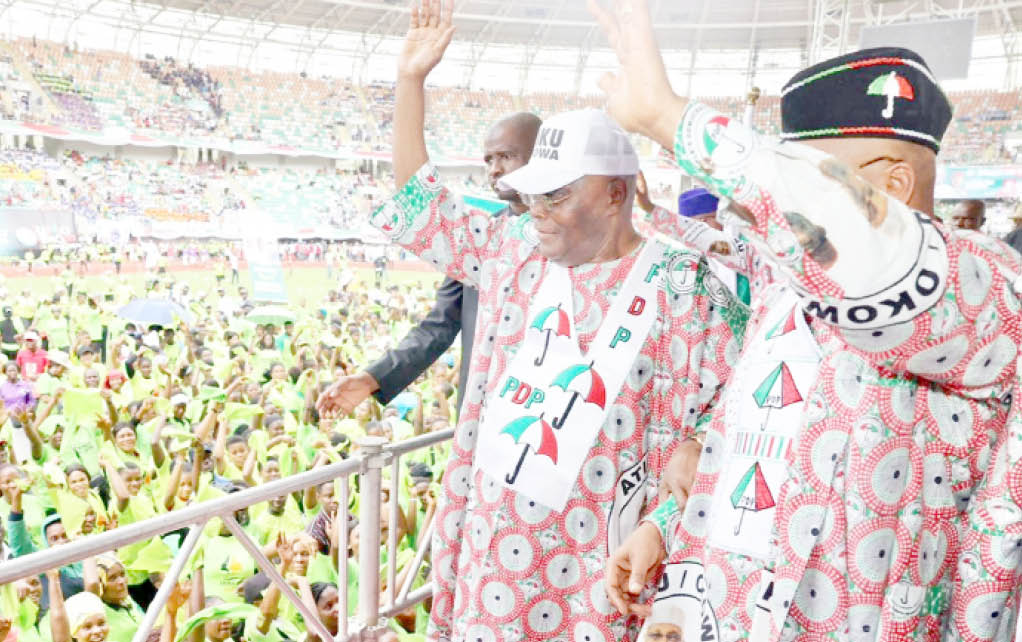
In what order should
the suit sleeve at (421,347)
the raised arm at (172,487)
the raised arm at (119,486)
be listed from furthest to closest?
the raised arm at (172,487) → the raised arm at (119,486) → the suit sleeve at (421,347)

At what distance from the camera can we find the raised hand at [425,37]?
151 cm

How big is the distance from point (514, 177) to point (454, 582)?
90 cm

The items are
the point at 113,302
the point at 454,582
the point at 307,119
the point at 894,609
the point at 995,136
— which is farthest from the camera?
the point at 307,119

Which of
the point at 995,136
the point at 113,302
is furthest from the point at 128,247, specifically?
the point at 995,136

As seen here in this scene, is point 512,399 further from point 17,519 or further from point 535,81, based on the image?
point 535,81

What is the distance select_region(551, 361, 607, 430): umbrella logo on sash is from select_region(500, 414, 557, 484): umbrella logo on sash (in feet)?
0.08

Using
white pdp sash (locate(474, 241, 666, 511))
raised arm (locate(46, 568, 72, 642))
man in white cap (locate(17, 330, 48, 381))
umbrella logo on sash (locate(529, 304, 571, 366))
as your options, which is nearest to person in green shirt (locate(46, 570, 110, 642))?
raised arm (locate(46, 568, 72, 642))

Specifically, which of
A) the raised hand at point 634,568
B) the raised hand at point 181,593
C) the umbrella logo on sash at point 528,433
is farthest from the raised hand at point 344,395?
the raised hand at point 181,593

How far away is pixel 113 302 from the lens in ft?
42.9

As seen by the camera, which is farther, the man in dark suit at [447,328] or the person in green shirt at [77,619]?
the person in green shirt at [77,619]

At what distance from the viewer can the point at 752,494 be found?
3.50 feet

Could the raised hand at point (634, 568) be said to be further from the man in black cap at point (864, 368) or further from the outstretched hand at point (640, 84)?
the outstretched hand at point (640, 84)

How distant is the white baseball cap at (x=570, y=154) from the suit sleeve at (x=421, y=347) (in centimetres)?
85

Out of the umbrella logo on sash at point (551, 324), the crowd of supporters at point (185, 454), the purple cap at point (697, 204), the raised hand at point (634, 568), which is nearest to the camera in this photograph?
the raised hand at point (634, 568)
